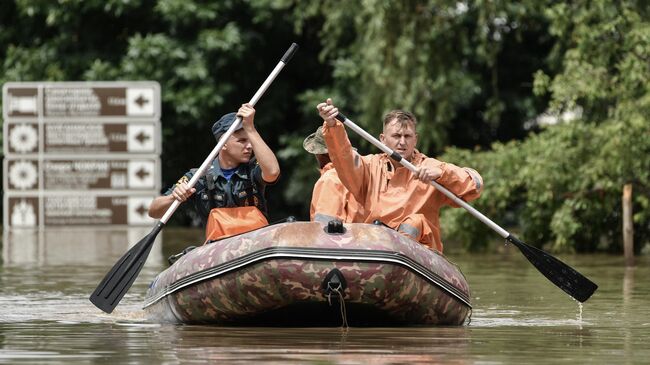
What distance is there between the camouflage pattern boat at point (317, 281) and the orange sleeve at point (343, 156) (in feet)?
2.40

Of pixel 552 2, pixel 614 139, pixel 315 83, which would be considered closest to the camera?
pixel 614 139

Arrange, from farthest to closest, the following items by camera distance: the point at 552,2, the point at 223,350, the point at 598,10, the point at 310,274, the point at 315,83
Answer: the point at 315,83
the point at 552,2
the point at 598,10
the point at 310,274
the point at 223,350

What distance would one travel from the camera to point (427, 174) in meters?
12.1

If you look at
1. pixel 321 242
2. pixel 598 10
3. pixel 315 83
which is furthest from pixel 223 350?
pixel 315 83

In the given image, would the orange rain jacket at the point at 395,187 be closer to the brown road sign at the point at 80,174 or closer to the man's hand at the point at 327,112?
the man's hand at the point at 327,112

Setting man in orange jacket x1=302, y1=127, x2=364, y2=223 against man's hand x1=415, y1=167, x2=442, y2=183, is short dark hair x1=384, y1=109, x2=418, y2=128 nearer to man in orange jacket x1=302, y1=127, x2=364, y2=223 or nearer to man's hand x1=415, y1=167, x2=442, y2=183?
man's hand x1=415, y1=167, x2=442, y2=183

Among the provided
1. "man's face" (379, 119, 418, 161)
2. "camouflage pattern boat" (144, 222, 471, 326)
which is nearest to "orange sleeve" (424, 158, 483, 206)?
"man's face" (379, 119, 418, 161)

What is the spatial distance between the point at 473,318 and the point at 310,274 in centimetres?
206

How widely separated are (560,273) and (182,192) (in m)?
2.84

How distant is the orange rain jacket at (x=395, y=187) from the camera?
39.7ft

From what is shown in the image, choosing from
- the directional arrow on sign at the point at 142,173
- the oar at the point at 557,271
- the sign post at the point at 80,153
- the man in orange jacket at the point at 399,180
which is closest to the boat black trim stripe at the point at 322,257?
the man in orange jacket at the point at 399,180

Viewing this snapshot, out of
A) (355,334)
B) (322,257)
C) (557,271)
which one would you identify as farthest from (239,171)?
(557,271)

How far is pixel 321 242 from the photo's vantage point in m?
11.3

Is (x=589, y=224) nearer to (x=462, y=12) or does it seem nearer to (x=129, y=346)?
(x=462, y=12)
